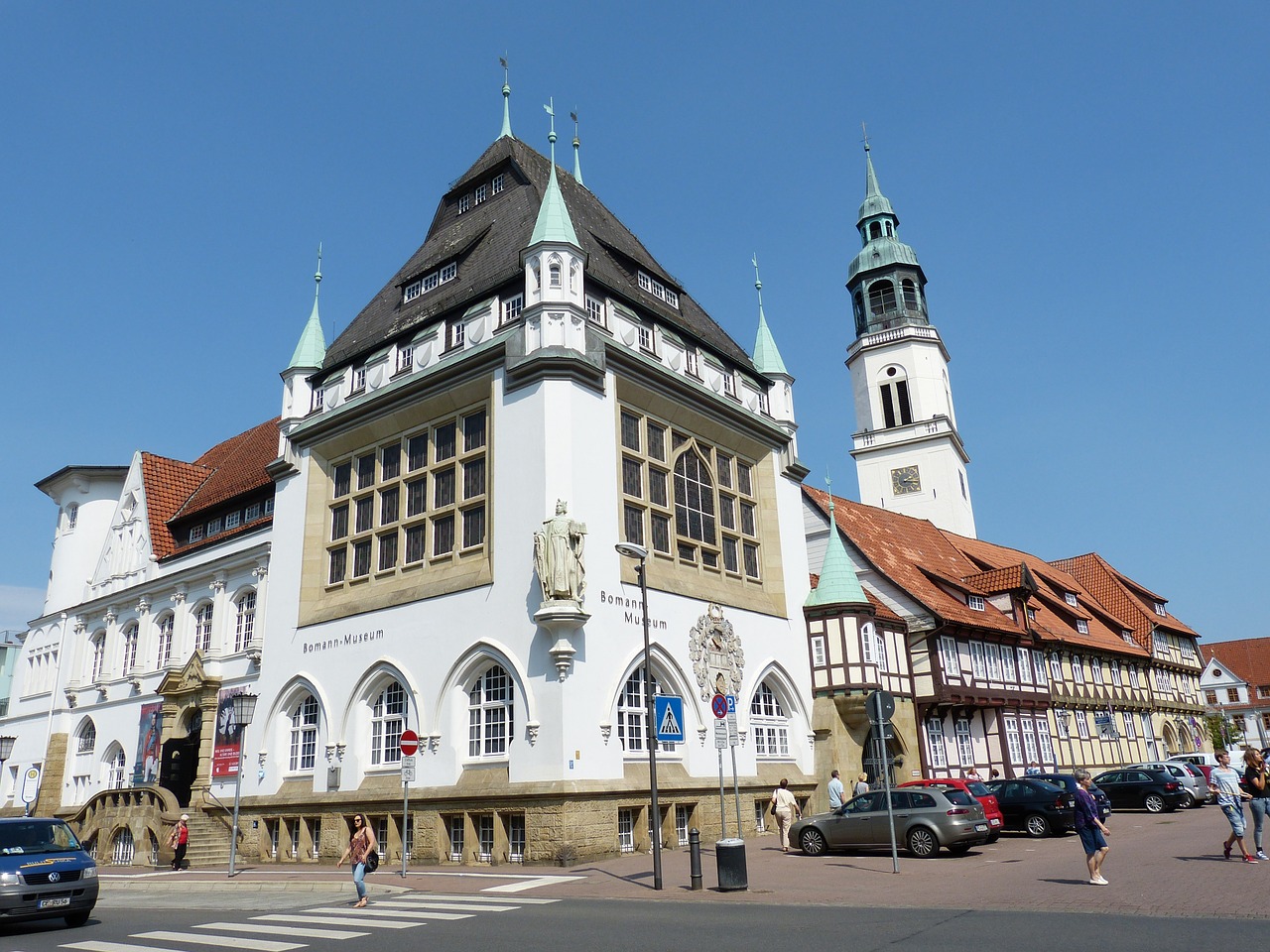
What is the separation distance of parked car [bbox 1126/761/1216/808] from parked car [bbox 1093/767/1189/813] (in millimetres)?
331

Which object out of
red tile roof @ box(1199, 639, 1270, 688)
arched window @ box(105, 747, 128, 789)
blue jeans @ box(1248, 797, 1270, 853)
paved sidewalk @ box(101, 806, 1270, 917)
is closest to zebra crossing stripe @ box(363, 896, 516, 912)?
paved sidewalk @ box(101, 806, 1270, 917)

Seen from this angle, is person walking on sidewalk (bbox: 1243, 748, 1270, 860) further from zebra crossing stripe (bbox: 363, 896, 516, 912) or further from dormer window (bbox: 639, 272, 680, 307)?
dormer window (bbox: 639, 272, 680, 307)

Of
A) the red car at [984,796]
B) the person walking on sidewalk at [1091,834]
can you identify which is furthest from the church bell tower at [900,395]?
the person walking on sidewalk at [1091,834]

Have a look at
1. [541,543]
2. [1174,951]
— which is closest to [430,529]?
[541,543]

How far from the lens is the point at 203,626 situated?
108 feet

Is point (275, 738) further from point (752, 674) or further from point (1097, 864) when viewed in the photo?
point (1097, 864)

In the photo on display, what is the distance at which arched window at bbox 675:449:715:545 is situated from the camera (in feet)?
89.2

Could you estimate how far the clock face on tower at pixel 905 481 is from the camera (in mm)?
62969

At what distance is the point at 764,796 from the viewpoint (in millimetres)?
26062

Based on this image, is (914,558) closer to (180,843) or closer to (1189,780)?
(1189,780)

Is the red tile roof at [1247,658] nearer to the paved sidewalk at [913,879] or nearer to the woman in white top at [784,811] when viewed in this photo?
the paved sidewalk at [913,879]

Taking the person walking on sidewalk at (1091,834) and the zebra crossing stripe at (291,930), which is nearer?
the zebra crossing stripe at (291,930)

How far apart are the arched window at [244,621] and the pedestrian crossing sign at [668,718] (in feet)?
61.0

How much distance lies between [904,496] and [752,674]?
38742mm
